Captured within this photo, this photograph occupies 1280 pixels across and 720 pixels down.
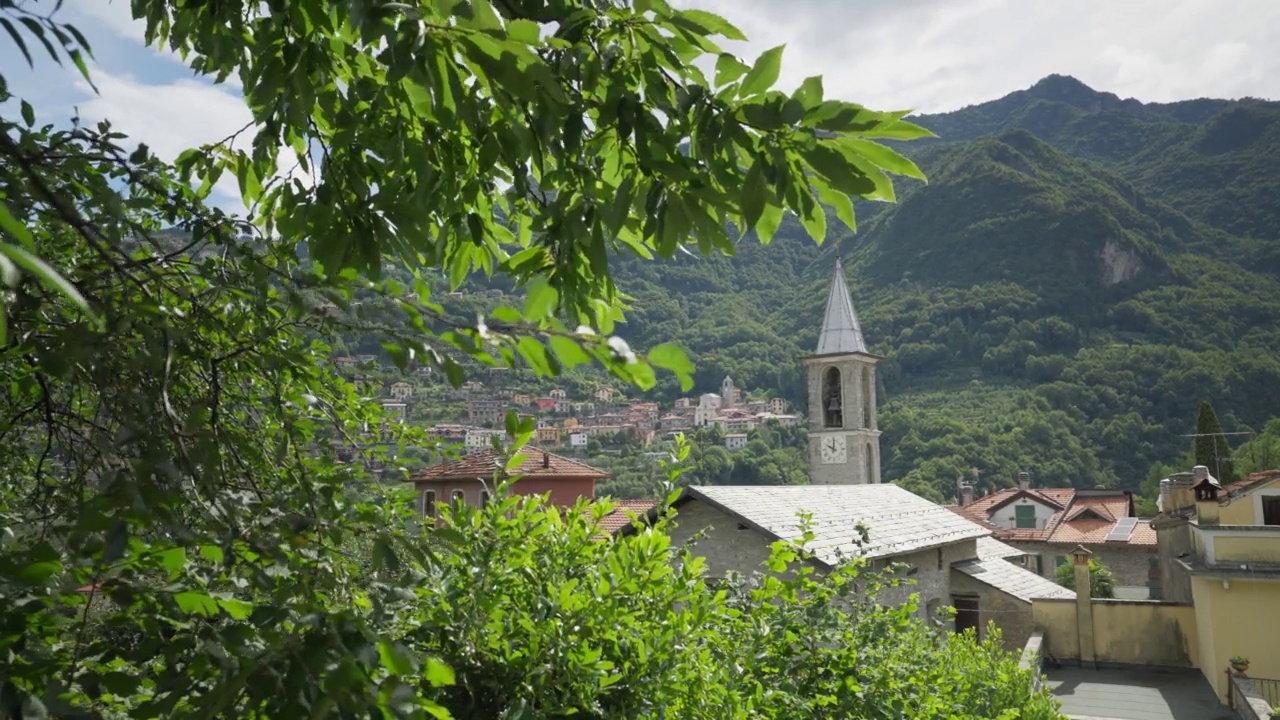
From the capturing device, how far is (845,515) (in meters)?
15.2

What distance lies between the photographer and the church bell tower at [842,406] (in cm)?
2728

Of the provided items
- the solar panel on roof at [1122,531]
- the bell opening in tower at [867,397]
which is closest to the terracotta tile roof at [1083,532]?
the solar panel on roof at [1122,531]

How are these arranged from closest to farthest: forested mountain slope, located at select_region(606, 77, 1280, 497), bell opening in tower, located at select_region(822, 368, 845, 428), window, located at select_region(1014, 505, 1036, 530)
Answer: bell opening in tower, located at select_region(822, 368, 845, 428), window, located at select_region(1014, 505, 1036, 530), forested mountain slope, located at select_region(606, 77, 1280, 497)

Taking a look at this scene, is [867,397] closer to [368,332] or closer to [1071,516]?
[1071,516]

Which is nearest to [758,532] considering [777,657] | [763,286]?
[777,657]

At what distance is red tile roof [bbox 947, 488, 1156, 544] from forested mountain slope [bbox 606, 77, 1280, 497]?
3.92 m

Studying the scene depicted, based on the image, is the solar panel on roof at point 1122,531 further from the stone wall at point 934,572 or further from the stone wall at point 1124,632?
A: the stone wall at point 934,572

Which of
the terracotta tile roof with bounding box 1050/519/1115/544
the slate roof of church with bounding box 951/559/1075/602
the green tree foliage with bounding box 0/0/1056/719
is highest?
the green tree foliage with bounding box 0/0/1056/719

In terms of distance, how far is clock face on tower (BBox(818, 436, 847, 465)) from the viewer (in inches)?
1077

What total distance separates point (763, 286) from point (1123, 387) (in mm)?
29827

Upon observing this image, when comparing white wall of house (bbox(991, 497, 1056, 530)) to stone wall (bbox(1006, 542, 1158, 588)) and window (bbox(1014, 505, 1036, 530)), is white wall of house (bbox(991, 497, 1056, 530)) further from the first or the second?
stone wall (bbox(1006, 542, 1158, 588))

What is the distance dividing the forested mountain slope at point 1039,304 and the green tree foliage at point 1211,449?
12922 millimetres

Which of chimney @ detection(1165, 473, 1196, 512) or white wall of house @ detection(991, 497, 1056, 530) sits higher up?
chimney @ detection(1165, 473, 1196, 512)

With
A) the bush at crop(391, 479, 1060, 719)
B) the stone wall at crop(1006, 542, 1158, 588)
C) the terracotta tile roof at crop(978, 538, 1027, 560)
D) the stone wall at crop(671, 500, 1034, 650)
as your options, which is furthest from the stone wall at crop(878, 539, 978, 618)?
the stone wall at crop(1006, 542, 1158, 588)
